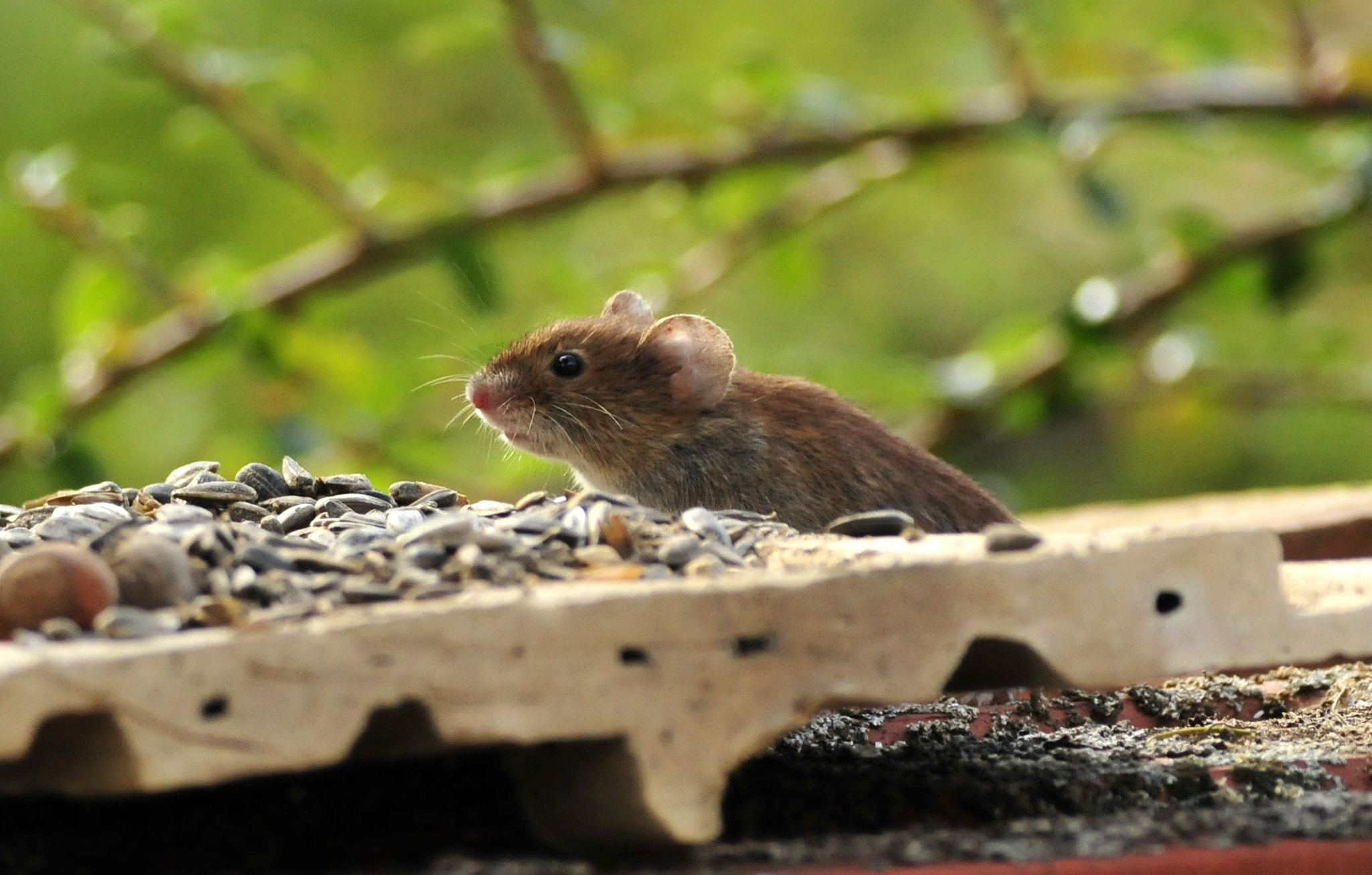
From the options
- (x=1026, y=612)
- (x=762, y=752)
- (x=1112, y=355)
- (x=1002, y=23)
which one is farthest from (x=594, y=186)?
(x=1026, y=612)

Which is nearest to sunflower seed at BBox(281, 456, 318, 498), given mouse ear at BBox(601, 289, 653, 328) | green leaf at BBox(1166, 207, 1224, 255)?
mouse ear at BBox(601, 289, 653, 328)

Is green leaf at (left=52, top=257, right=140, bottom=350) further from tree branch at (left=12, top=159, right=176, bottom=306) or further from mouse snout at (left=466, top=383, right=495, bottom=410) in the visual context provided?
mouse snout at (left=466, top=383, right=495, bottom=410)

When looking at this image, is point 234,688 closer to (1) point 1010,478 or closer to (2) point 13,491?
(2) point 13,491

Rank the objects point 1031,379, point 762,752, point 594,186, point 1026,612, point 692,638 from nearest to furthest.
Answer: point 692,638
point 1026,612
point 762,752
point 594,186
point 1031,379

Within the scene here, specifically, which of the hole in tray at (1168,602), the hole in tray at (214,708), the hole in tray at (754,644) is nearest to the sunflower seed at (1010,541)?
the hole in tray at (1168,602)

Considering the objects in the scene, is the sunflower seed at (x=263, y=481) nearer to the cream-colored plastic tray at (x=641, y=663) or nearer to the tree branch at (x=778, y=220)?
the cream-colored plastic tray at (x=641, y=663)

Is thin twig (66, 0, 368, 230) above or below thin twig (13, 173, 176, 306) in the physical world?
above
